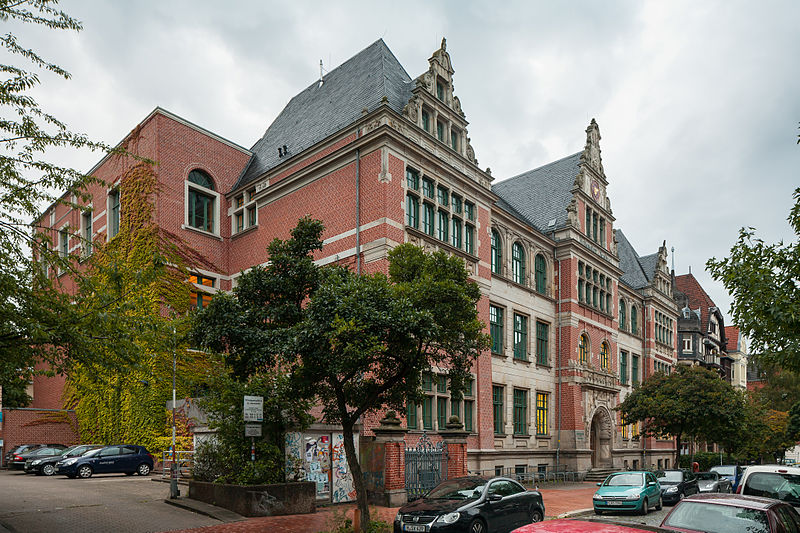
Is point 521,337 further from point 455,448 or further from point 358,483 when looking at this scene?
point 358,483

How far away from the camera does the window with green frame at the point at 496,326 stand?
31.5 metres

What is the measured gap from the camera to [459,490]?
48.9 feet

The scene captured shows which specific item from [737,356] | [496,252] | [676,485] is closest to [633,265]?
[496,252]

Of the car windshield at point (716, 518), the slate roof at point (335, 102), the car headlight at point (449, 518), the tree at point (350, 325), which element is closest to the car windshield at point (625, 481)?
the tree at point (350, 325)

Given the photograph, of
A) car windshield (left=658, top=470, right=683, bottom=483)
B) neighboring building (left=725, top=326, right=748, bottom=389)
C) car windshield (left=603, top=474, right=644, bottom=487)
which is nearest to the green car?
car windshield (left=603, top=474, right=644, bottom=487)

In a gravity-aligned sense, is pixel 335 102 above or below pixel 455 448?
above

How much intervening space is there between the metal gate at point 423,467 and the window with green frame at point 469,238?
994cm

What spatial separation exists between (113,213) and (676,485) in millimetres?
28101

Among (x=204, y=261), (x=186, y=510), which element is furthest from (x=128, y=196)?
(x=186, y=510)

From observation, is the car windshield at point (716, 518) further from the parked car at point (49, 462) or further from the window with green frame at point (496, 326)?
the parked car at point (49, 462)

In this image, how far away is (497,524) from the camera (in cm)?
1452

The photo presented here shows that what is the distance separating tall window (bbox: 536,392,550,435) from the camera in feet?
114

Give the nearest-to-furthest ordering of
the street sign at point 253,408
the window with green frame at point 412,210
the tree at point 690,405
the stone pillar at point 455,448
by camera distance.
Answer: the street sign at point 253,408, the stone pillar at point 455,448, the window with green frame at point 412,210, the tree at point 690,405

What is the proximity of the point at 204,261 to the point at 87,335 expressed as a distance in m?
19.8
